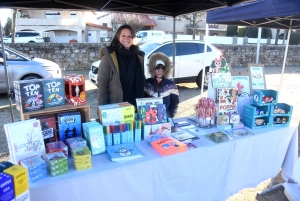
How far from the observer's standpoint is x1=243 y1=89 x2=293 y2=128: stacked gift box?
228cm

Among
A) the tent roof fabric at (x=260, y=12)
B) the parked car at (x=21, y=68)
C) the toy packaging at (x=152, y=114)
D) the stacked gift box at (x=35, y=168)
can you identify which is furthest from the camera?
the parked car at (x=21, y=68)

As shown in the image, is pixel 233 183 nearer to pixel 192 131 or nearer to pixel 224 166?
pixel 224 166

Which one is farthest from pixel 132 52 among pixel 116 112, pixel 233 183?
pixel 233 183

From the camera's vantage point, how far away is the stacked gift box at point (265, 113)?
7.48 ft

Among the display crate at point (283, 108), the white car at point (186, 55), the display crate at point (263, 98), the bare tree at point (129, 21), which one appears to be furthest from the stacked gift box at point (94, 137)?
the bare tree at point (129, 21)

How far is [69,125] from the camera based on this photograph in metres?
1.72

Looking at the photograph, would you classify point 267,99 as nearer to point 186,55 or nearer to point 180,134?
point 180,134

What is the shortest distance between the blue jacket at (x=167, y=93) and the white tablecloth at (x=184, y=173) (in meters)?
0.64

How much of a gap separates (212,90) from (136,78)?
0.84 meters

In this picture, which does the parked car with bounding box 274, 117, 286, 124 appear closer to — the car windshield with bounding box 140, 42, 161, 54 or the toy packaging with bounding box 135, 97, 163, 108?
the toy packaging with bounding box 135, 97, 163, 108

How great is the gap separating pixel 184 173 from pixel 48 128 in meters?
1.10

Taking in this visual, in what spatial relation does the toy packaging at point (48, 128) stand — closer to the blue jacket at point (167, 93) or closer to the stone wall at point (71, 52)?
the blue jacket at point (167, 93)

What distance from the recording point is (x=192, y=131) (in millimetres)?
2166

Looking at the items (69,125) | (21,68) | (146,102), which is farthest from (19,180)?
(21,68)
